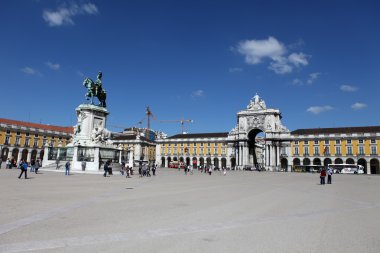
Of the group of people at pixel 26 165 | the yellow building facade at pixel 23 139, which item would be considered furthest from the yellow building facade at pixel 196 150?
the group of people at pixel 26 165

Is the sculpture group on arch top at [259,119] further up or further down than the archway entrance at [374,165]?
further up

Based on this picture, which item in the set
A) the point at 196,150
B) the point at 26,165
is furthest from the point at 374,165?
the point at 26,165

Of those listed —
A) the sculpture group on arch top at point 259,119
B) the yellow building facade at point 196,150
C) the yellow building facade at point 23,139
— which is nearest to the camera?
the yellow building facade at point 23,139

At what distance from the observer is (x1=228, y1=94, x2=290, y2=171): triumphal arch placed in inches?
3378

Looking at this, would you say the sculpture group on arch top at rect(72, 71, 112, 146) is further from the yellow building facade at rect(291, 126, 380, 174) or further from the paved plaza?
the yellow building facade at rect(291, 126, 380, 174)

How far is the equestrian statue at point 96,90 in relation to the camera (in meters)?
35.5

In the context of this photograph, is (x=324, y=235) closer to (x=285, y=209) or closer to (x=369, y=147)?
(x=285, y=209)

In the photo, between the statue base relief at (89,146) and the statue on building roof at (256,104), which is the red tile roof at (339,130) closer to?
the statue on building roof at (256,104)

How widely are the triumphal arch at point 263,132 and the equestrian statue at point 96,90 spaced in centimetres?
5700

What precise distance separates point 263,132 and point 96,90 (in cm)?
6417

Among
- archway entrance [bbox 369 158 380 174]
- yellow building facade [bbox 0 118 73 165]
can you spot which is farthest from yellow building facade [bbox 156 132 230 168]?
archway entrance [bbox 369 158 380 174]

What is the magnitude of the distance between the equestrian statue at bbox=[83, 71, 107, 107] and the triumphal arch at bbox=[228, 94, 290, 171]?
57004 millimetres

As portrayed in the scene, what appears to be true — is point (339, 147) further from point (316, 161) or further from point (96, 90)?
point (96, 90)

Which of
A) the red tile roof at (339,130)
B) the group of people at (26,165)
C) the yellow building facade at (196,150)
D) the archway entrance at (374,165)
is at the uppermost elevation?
the red tile roof at (339,130)
